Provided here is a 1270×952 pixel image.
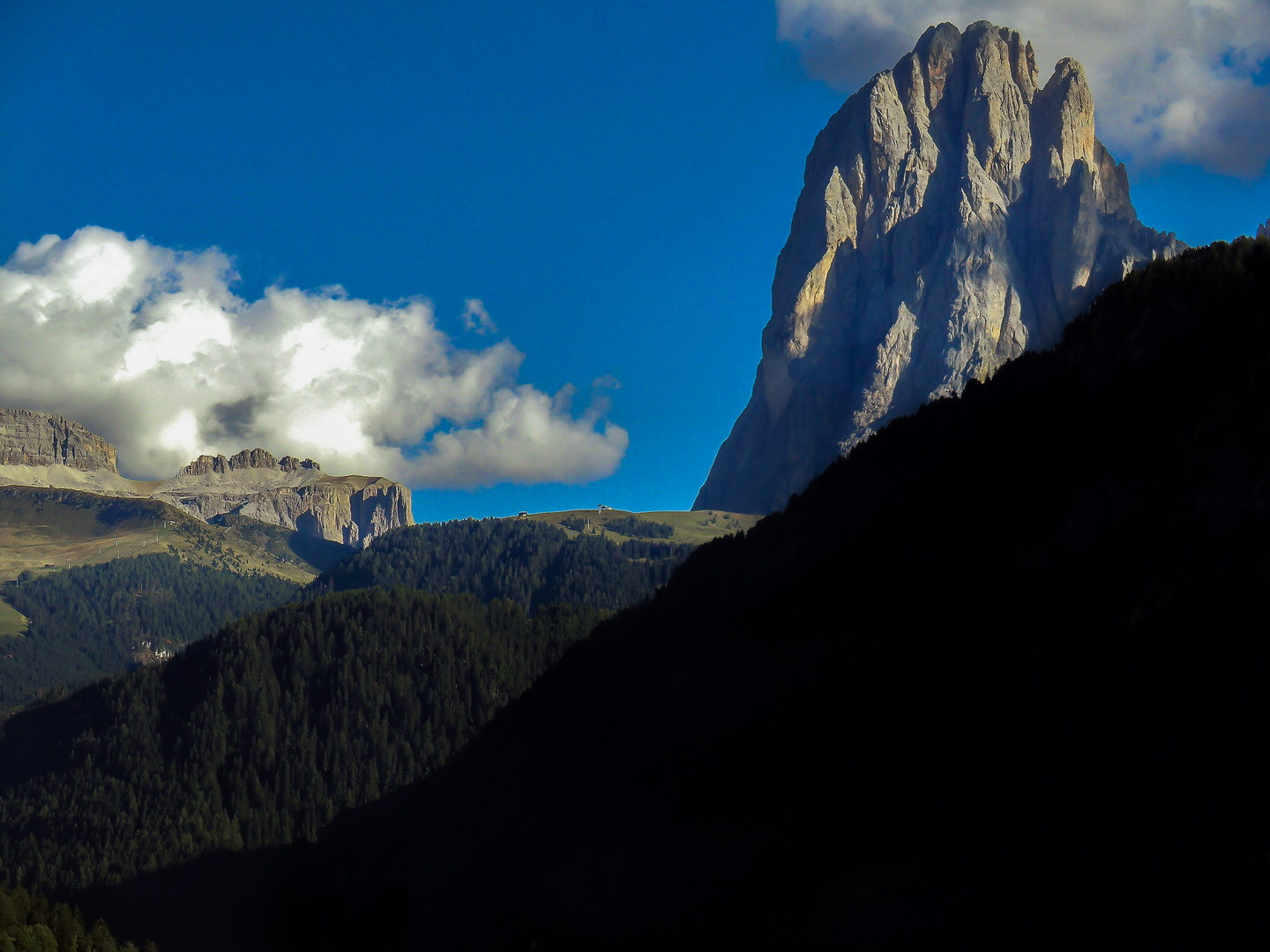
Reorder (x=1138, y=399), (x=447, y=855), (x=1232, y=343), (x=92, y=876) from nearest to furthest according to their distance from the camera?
(x=1232, y=343) < (x=1138, y=399) < (x=447, y=855) < (x=92, y=876)

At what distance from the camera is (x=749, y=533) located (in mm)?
100250

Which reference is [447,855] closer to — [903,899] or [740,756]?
[740,756]

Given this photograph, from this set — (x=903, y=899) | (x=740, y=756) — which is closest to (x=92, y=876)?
(x=740, y=756)

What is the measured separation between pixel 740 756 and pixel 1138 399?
3084cm

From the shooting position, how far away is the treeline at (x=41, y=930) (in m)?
108

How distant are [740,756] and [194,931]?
138 m

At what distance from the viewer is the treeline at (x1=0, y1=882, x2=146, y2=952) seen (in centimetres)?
10844

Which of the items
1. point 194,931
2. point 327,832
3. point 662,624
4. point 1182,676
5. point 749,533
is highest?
point 749,533

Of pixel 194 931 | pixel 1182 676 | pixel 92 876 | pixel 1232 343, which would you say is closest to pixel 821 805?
pixel 1182 676

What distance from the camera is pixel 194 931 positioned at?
536 feet

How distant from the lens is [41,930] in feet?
374

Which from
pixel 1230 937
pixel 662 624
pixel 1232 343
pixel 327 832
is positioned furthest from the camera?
pixel 327 832

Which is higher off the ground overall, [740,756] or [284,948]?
[740,756]

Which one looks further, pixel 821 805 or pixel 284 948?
pixel 284 948
